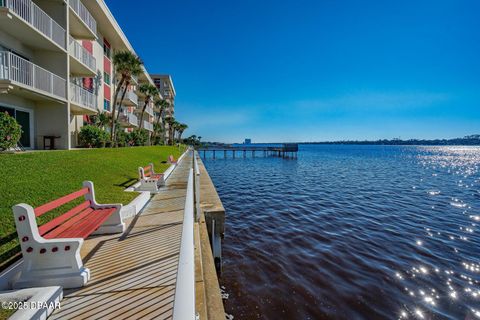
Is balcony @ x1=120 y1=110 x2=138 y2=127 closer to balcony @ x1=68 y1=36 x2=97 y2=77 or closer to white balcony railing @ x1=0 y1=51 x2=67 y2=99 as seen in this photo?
balcony @ x1=68 y1=36 x2=97 y2=77

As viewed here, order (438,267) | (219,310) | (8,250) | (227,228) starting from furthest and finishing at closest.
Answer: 1. (227,228)
2. (438,267)
3. (8,250)
4. (219,310)

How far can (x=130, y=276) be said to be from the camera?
379cm

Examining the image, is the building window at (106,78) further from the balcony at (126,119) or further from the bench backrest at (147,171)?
the bench backrest at (147,171)

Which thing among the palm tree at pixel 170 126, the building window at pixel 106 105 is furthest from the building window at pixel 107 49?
the palm tree at pixel 170 126

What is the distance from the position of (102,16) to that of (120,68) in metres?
4.45

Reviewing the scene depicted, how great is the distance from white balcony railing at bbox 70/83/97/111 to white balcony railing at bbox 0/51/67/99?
1310 mm

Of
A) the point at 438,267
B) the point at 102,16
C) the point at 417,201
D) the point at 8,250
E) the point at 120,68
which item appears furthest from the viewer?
the point at 120,68

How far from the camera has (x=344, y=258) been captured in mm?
7449

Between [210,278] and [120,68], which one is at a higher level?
[120,68]

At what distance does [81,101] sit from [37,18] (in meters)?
5.85

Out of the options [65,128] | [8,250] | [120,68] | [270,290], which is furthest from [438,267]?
[120,68]

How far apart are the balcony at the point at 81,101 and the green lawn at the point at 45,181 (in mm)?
6899

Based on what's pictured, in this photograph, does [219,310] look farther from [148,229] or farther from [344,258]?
[344,258]

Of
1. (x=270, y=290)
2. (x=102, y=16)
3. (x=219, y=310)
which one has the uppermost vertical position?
(x=102, y=16)
